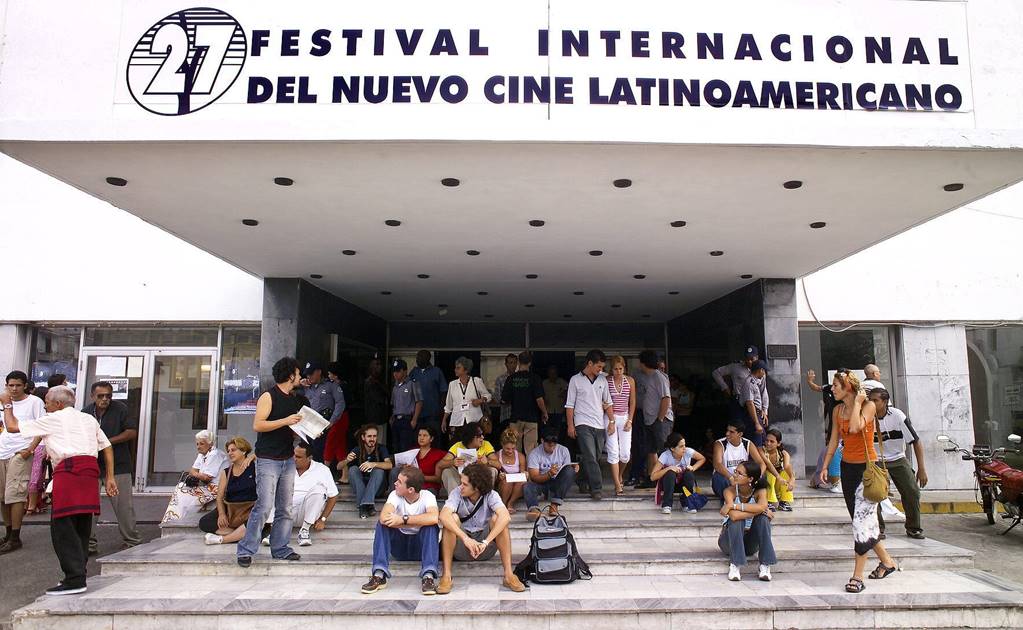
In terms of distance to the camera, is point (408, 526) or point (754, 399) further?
point (754, 399)

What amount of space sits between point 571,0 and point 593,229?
241 cm

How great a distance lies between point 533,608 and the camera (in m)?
4.79

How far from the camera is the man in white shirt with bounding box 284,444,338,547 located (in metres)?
6.37

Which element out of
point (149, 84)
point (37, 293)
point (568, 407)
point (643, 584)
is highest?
point (149, 84)

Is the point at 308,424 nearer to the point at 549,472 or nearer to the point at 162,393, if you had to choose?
the point at 549,472

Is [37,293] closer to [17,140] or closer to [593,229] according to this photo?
[17,140]

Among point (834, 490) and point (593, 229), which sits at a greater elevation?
point (593, 229)

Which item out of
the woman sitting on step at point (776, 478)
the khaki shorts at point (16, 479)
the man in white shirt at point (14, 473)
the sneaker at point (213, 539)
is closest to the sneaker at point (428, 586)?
the sneaker at point (213, 539)

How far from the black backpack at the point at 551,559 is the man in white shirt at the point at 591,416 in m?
1.89

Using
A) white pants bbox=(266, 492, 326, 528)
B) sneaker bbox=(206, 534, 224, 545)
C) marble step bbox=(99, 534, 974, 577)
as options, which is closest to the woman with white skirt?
marble step bbox=(99, 534, 974, 577)

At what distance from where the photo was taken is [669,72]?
197 inches

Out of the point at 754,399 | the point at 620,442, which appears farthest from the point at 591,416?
the point at 754,399

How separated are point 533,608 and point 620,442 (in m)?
3.10

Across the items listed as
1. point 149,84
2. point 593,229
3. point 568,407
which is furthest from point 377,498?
point 149,84
